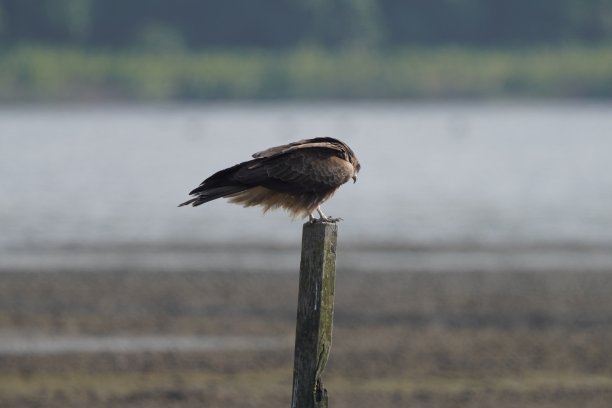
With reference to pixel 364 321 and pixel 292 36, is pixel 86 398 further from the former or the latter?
pixel 292 36

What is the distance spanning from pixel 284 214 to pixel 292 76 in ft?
138

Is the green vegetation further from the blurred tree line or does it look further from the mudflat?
the mudflat

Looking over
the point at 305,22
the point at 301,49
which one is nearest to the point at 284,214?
the point at 301,49

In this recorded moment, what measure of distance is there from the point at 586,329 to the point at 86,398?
4.95m

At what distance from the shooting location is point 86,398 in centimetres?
1098

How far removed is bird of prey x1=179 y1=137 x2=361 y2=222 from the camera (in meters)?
7.55

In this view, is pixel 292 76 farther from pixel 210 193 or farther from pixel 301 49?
Result: pixel 210 193

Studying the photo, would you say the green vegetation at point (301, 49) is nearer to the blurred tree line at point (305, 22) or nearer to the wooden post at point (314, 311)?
the blurred tree line at point (305, 22)

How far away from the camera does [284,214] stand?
23.0 metres

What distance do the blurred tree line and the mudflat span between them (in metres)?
55.2

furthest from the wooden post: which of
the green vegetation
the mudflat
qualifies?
the green vegetation

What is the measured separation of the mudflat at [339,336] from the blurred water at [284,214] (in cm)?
190

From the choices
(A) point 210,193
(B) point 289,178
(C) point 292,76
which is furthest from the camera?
(C) point 292,76

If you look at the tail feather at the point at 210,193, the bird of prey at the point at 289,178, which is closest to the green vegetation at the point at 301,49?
the bird of prey at the point at 289,178
